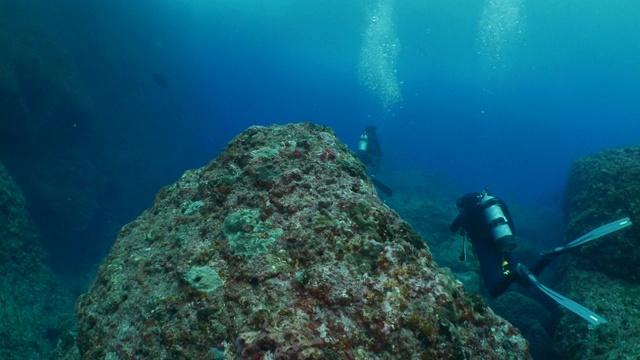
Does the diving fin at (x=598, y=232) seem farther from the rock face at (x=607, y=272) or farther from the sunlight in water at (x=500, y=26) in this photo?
the sunlight in water at (x=500, y=26)

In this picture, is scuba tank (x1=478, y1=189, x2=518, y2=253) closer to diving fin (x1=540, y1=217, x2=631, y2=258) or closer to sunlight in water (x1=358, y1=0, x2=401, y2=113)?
diving fin (x1=540, y1=217, x2=631, y2=258)

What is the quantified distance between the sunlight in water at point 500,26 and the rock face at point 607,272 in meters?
69.2

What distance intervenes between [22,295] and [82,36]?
63.2 ft

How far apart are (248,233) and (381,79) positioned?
161490 millimetres

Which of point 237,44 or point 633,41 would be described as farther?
point 237,44

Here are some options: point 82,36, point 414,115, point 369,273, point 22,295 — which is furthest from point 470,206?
point 414,115

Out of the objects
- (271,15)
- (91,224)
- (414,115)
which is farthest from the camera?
(414,115)

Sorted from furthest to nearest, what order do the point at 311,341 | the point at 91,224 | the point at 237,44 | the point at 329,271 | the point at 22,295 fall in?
1. the point at 237,44
2. the point at 91,224
3. the point at 22,295
4. the point at 329,271
5. the point at 311,341

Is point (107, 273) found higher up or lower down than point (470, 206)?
lower down

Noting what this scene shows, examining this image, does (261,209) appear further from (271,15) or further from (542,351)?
(271,15)

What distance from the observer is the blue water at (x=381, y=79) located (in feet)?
84.3

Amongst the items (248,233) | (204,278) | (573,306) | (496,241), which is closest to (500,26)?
(496,241)

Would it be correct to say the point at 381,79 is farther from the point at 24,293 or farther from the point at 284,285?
the point at 284,285

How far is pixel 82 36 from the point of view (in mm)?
22562
